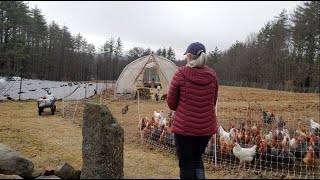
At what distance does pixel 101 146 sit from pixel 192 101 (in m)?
1.72

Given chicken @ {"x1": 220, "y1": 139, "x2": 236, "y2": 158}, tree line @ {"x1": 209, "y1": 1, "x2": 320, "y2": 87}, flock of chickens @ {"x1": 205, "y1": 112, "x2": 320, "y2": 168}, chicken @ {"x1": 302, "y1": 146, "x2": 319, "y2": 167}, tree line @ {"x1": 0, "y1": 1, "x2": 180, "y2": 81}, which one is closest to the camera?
chicken @ {"x1": 302, "y1": 146, "x2": 319, "y2": 167}

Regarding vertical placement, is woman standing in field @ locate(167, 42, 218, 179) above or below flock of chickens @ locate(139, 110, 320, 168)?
above

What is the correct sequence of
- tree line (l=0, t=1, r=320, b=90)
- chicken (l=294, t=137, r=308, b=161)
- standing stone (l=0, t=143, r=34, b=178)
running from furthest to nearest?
tree line (l=0, t=1, r=320, b=90) → chicken (l=294, t=137, r=308, b=161) → standing stone (l=0, t=143, r=34, b=178)

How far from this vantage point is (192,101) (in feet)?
12.4

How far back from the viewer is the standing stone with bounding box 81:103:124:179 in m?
4.73

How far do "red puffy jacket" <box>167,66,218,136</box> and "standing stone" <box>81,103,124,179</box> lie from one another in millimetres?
1356

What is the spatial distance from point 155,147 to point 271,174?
2.89 metres

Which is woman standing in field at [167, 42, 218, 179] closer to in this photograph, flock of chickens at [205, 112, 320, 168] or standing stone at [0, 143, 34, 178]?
flock of chickens at [205, 112, 320, 168]

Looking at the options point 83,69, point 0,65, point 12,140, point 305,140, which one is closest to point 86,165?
point 12,140

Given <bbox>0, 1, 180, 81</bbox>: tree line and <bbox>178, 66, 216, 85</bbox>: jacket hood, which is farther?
<bbox>0, 1, 180, 81</bbox>: tree line

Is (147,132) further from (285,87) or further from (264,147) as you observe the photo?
(285,87)

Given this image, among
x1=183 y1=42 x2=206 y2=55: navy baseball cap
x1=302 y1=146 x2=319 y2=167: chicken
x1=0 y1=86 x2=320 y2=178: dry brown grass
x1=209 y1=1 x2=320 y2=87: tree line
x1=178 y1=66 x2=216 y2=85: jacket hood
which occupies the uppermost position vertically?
x1=209 y1=1 x2=320 y2=87: tree line

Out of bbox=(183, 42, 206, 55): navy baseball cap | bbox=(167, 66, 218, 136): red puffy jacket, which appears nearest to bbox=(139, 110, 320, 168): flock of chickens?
bbox=(167, 66, 218, 136): red puffy jacket

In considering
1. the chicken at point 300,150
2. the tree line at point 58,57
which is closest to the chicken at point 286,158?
the chicken at point 300,150
